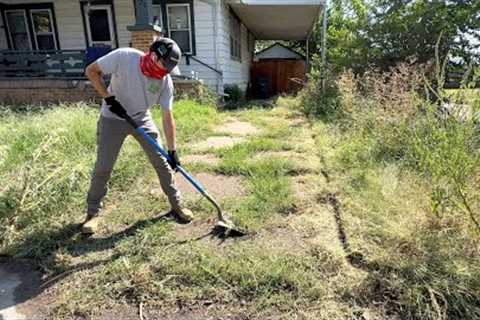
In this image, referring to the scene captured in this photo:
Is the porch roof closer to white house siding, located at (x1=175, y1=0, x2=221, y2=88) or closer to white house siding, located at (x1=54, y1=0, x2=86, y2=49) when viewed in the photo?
white house siding, located at (x1=175, y1=0, x2=221, y2=88)

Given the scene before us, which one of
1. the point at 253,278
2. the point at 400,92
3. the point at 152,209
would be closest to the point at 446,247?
the point at 253,278

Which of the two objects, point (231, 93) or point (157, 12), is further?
point (231, 93)

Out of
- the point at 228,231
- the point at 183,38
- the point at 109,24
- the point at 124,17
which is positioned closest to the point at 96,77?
the point at 228,231

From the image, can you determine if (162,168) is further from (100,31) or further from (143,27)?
(100,31)

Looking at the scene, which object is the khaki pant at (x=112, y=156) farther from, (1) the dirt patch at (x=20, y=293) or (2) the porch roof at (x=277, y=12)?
(2) the porch roof at (x=277, y=12)

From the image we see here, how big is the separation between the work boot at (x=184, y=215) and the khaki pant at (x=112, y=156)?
0.04 metres

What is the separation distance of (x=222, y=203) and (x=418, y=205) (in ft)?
5.82

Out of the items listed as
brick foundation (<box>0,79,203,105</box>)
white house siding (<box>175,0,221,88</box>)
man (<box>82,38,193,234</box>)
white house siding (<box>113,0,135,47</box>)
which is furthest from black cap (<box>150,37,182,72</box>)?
white house siding (<box>113,0,135,47</box>)

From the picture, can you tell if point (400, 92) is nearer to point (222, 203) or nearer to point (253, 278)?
point (222, 203)

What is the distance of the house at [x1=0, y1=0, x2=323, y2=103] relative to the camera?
10.2 meters

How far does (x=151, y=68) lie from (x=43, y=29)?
10699 millimetres

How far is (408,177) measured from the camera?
11.8 ft

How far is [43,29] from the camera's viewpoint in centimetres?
1141

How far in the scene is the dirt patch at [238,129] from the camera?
6.97m
